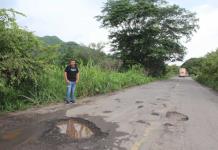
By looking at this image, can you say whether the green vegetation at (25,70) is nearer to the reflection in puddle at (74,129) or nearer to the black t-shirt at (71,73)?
the black t-shirt at (71,73)

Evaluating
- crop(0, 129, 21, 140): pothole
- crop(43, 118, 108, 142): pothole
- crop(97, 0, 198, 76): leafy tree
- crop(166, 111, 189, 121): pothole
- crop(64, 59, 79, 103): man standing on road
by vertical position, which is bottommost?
crop(0, 129, 21, 140): pothole

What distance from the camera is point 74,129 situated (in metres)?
8.44

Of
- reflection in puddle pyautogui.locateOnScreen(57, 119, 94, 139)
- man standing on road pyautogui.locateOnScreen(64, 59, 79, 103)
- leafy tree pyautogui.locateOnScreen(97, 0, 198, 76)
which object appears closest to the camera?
reflection in puddle pyautogui.locateOnScreen(57, 119, 94, 139)

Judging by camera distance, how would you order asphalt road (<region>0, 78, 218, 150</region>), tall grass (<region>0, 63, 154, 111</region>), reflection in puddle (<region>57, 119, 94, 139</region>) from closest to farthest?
asphalt road (<region>0, 78, 218, 150</region>) < reflection in puddle (<region>57, 119, 94, 139</region>) < tall grass (<region>0, 63, 154, 111</region>)

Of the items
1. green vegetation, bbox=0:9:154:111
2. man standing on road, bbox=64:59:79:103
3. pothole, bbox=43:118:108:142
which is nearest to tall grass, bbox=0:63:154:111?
green vegetation, bbox=0:9:154:111

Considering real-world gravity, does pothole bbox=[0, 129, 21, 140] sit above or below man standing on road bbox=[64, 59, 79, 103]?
below

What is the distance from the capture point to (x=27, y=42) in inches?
473

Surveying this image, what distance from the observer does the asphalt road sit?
704cm

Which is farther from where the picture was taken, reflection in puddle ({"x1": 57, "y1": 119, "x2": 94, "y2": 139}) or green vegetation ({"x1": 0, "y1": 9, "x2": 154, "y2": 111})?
green vegetation ({"x1": 0, "y1": 9, "x2": 154, "y2": 111})

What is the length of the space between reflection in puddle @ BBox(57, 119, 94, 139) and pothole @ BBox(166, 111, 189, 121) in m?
2.96

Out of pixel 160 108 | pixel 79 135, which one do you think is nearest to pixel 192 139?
pixel 79 135

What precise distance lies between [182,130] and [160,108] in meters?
3.68

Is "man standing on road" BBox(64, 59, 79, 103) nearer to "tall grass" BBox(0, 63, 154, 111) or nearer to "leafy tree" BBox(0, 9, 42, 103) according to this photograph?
"tall grass" BBox(0, 63, 154, 111)

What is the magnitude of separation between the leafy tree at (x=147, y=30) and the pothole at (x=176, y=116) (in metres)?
30.4
